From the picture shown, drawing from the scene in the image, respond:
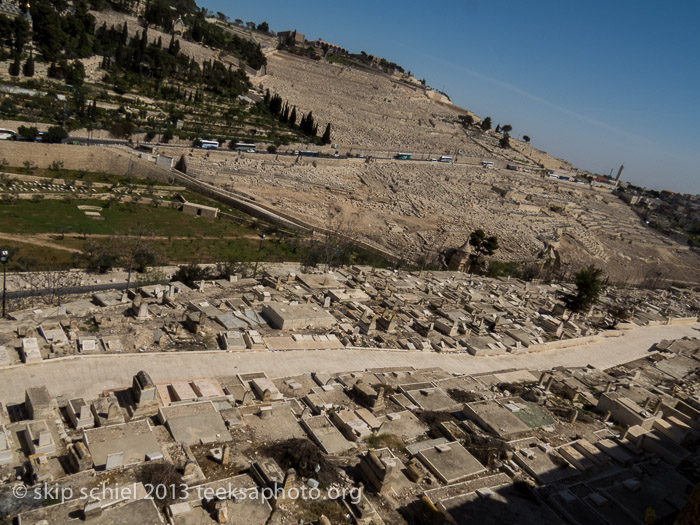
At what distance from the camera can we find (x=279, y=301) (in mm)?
16969

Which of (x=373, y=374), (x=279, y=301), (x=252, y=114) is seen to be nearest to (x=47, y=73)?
(x=252, y=114)

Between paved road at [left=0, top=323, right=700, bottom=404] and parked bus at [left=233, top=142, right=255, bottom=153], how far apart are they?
3090cm

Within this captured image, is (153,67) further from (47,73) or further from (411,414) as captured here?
(411,414)

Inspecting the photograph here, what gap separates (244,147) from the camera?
42.2 metres

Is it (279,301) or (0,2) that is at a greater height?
(0,2)

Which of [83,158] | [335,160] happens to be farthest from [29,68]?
[335,160]

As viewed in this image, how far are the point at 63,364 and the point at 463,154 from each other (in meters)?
71.6

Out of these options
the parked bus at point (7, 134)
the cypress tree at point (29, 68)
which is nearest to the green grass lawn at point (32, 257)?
the parked bus at point (7, 134)

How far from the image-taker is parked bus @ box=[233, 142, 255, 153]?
4190 cm

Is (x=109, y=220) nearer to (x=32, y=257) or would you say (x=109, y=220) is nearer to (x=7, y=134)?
(x=32, y=257)

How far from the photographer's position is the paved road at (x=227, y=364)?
10.1 metres

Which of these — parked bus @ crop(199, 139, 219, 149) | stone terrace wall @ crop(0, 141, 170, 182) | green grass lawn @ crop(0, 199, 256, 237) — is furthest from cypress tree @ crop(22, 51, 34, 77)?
green grass lawn @ crop(0, 199, 256, 237)

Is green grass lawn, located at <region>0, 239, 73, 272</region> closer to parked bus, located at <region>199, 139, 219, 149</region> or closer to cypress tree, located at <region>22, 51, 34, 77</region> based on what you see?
parked bus, located at <region>199, 139, 219, 149</region>

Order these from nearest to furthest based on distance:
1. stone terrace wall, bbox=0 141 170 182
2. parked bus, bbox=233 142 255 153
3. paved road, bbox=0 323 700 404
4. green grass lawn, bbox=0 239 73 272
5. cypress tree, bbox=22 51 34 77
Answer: paved road, bbox=0 323 700 404 → green grass lawn, bbox=0 239 73 272 → stone terrace wall, bbox=0 141 170 182 → cypress tree, bbox=22 51 34 77 → parked bus, bbox=233 142 255 153
